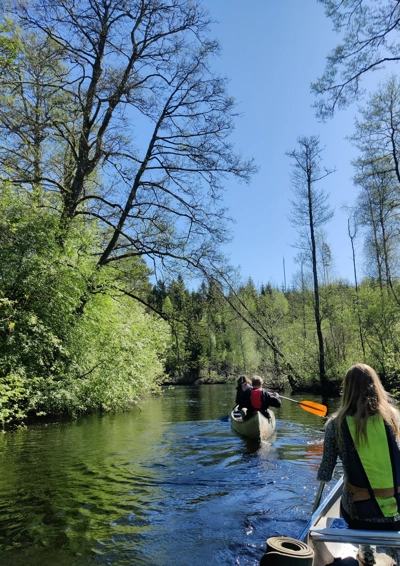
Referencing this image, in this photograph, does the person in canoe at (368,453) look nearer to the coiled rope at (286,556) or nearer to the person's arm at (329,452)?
the person's arm at (329,452)

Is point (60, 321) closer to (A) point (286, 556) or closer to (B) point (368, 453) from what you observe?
(B) point (368, 453)

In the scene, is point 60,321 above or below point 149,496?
above

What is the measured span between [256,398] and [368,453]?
27.5ft

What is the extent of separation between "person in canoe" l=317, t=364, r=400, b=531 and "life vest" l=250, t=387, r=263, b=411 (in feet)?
26.1

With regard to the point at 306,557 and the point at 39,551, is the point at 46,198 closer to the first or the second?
the point at 39,551

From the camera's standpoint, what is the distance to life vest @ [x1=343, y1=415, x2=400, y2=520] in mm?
2977

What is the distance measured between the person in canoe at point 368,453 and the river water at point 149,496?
178 cm

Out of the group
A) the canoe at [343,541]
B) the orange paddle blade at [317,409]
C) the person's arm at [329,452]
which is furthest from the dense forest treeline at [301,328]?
the person's arm at [329,452]

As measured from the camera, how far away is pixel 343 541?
9.30 ft

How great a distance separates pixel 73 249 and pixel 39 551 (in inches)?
400

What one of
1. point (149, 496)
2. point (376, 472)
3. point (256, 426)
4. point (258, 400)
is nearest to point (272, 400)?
point (258, 400)

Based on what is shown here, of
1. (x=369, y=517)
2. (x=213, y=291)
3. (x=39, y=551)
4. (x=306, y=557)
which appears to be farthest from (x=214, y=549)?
(x=213, y=291)

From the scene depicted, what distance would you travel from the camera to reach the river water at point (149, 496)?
4555mm

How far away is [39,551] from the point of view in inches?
176
